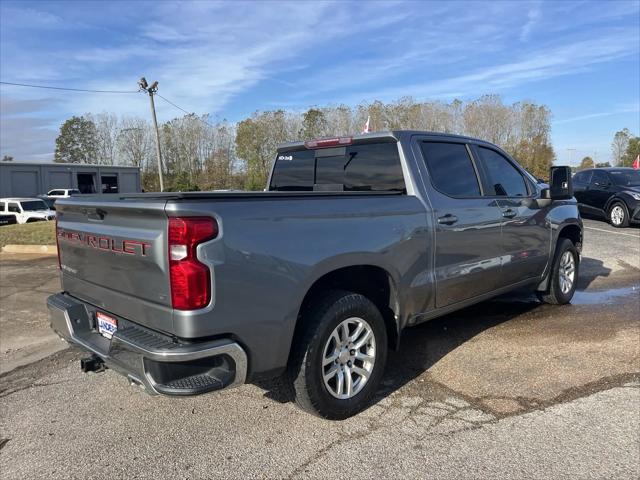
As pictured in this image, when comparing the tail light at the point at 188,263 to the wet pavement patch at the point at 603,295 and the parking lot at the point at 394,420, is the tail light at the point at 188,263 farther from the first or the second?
the wet pavement patch at the point at 603,295

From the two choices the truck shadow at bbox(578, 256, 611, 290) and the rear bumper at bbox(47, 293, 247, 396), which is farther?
the truck shadow at bbox(578, 256, 611, 290)

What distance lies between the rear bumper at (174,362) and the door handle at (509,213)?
309cm

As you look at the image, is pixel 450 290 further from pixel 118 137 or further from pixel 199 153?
pixel 118 137

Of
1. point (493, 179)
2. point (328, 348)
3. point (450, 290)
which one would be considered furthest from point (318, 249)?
point (493, 179)

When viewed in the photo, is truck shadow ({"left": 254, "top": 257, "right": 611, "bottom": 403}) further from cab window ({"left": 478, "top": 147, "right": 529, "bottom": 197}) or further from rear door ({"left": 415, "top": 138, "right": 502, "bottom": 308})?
cab window ({"left": 478, "top": 147, "right": 529, "bottom": 197})

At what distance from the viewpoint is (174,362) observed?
8.65ft

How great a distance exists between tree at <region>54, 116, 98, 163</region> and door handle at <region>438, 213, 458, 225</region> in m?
66.1

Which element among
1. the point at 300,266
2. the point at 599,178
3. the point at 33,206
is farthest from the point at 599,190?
the point at 33,206

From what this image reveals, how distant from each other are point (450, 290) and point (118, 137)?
6316 centimetres

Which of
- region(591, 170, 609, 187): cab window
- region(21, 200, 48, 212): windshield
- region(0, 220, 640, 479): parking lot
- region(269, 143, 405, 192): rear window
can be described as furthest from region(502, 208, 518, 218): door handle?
region(21, 200, 48, 212): windshield

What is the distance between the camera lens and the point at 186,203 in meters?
2.61

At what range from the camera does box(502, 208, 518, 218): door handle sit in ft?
15.8

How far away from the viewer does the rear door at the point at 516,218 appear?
4840 mm

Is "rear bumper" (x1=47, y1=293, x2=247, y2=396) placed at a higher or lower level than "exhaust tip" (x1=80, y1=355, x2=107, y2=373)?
higher
